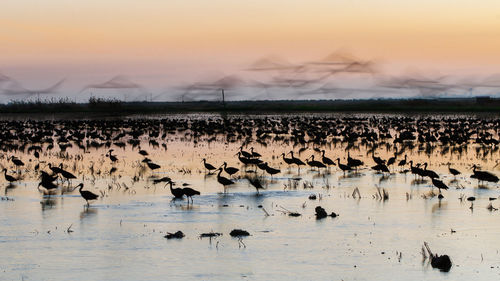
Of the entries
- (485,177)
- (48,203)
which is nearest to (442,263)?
(485,177)

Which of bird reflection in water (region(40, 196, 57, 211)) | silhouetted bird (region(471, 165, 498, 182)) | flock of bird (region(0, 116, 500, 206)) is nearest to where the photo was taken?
bird reflection in water (region(40, 196, 57, 211))

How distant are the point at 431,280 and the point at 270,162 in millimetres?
15651

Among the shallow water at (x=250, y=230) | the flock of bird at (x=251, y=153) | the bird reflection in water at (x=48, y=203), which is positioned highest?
the flock of bird at (x=251, y=153)

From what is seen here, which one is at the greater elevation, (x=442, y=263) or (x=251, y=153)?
(x=251, y=153)

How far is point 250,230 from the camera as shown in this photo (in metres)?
12.7

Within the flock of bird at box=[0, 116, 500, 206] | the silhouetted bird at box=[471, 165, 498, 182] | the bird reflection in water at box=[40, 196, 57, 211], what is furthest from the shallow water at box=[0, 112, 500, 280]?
the flock of bird at box=[0, 116, 500, 206]

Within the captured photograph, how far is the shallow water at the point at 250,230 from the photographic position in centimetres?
1009

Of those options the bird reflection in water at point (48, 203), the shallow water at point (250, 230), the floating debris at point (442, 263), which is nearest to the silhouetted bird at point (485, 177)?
the shallow water at point (250, 230)

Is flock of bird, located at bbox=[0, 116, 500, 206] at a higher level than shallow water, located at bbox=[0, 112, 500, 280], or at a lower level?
higher

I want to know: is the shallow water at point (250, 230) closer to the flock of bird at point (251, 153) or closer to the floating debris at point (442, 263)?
the floating debris at point (442, 263)

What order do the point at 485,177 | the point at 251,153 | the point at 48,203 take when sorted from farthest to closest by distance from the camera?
the point at 251,153, the point at 485,177, the point at 48,203

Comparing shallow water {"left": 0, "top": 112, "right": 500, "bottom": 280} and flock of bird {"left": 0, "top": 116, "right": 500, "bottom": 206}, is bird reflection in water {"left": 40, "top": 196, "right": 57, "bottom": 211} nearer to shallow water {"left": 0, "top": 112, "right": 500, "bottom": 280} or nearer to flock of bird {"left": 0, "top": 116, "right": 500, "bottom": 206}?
shallow water {"left": 0, "top": 112, "right": 500, "bottom": 280}

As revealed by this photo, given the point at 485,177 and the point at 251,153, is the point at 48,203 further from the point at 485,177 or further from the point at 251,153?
the point at 251,153

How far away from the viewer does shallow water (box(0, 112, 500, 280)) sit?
33.1 feet
